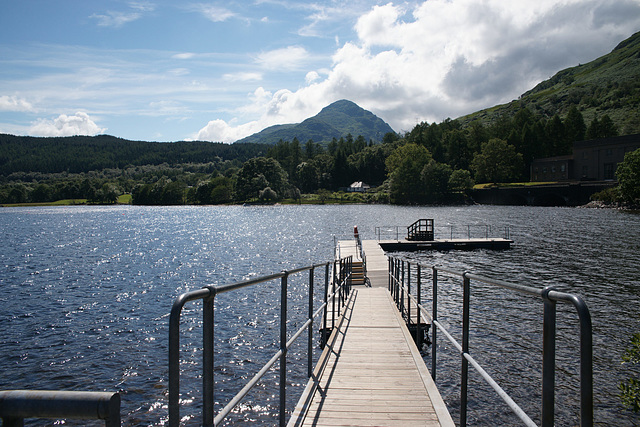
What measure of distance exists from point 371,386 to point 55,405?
5650mm

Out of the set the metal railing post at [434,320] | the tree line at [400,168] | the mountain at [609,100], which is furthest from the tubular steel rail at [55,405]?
the mountain at [609,100]

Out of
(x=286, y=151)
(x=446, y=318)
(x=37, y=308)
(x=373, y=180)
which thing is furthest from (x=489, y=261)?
(x=286, y=151)

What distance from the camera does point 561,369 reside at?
12.7 meters

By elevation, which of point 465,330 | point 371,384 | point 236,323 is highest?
point 465,330

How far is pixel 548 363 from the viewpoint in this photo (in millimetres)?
2223

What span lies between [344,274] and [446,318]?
5204mm

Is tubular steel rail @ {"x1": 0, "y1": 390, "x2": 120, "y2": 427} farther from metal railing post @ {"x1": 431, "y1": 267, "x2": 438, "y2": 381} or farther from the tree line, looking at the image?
the tree line

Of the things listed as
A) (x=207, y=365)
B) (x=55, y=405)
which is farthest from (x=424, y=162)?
(x=55, y=405)

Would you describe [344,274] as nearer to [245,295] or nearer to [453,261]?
[245,295]

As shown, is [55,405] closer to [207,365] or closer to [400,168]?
[207,365]

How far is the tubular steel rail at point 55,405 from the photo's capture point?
3.77 ft

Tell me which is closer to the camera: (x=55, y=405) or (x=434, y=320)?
(x=55, y=405)

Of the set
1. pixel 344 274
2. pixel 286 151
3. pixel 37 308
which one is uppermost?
pixel 286 151

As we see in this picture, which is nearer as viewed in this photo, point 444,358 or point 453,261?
point 444,358
